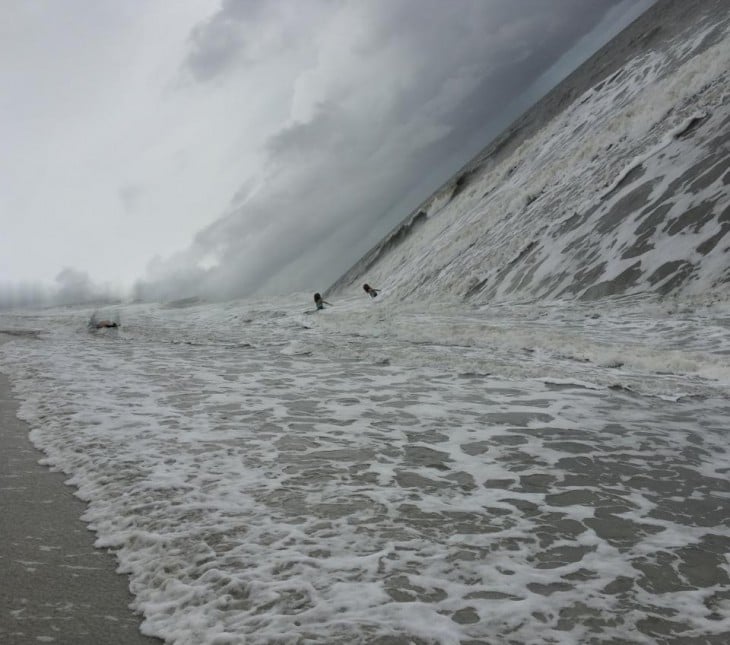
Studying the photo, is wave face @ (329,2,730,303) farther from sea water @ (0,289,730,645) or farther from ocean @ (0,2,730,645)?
sea water @ (0,289,730,645)

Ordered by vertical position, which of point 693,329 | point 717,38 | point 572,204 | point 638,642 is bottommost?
point 638,642

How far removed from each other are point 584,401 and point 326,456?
395 centimetres

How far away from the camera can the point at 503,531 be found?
3.80m

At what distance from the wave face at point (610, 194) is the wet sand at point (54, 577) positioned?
47.8 ft

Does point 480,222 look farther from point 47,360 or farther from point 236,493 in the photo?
point 236,493

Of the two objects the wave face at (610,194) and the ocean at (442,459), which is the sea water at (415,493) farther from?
the wave face at (610,194)

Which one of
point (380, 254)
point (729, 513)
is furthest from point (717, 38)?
point (729, 513)

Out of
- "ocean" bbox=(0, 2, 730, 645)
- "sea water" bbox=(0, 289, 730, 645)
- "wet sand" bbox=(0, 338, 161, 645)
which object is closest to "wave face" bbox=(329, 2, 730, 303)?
"ocean" bbox=(0, 2, 730, 645)

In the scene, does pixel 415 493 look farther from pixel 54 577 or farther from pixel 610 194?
pixel 610 194

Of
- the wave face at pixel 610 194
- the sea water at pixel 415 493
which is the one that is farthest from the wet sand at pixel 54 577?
the wave face at pixel 610 194

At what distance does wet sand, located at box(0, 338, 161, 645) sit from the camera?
2.61m

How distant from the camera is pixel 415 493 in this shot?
451 cm

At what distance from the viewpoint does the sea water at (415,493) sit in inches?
111

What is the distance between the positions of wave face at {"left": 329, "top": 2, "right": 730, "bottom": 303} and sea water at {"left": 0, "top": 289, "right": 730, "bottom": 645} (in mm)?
6368
